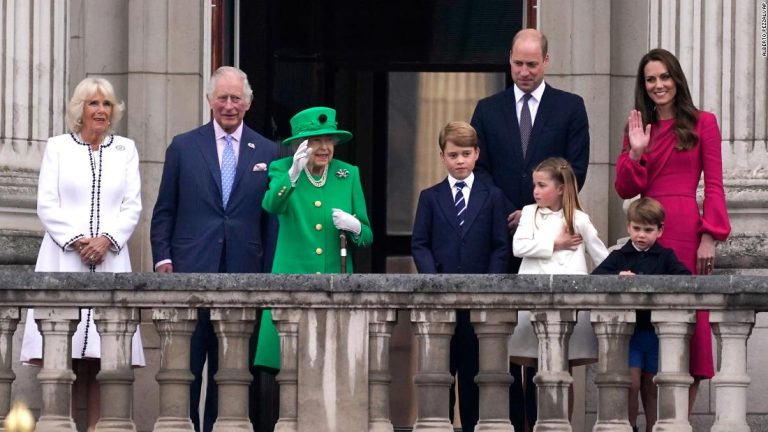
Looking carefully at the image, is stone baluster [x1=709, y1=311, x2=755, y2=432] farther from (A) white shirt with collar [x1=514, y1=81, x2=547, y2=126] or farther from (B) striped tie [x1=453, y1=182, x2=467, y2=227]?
(A) white shirt with collar [x1=514, y1=81, x2=547, y2=126]

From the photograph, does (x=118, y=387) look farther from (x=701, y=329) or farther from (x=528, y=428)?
(x=701, y=329)

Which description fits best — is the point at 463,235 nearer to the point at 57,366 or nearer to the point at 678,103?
the point at 678,103

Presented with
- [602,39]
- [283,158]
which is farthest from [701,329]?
[602,39]

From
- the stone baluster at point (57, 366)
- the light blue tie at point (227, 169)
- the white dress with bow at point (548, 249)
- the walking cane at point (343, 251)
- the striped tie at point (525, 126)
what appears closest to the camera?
the stone baluster at point (57, 366)

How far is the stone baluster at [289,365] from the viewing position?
9.84 metres

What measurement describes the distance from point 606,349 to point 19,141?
4.07 m

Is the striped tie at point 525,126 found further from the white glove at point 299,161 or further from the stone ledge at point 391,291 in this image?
the stone ledge at point 391,291

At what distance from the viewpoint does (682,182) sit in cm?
1055

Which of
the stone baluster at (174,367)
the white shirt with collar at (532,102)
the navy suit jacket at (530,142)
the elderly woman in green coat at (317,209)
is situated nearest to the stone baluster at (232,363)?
the stone baluster at (174,367)

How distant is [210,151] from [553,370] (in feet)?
7.47

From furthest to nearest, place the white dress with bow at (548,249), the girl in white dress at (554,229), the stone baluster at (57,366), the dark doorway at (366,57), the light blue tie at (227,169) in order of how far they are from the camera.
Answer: the dark doorway at (366,57), the light blue tie at (227,169), the girl in white dress at (554,229), the white dress with bow at (548,249), the stone baluster at (57,366)

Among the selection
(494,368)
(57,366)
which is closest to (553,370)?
(494,368)

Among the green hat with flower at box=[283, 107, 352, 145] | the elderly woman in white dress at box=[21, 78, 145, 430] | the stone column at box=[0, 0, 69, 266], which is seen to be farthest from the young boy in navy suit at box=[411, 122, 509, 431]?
the stone column at box=[0, 0, 69, 266]

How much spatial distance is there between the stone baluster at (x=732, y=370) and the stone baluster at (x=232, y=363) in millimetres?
2132
